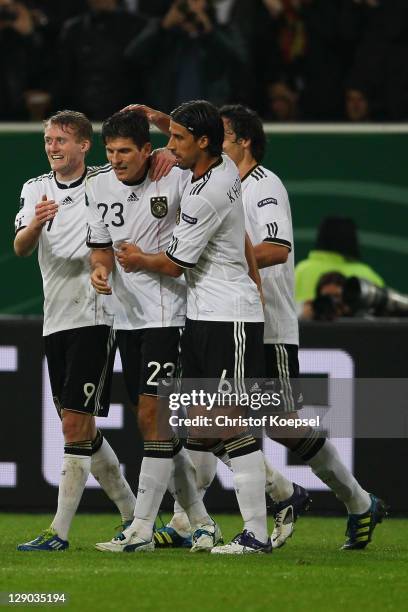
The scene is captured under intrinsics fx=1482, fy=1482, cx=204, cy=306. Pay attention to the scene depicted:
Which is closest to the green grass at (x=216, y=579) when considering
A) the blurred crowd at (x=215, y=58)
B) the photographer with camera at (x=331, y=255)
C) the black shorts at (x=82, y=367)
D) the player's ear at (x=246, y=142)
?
the black shorts at (x=82, y=367)

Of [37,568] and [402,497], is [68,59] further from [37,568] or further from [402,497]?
[37,568]

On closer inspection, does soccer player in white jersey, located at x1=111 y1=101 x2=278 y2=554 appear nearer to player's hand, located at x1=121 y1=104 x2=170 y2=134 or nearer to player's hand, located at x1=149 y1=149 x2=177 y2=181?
player's hand, located at x1=149 y1=149 x2=177 y2=181

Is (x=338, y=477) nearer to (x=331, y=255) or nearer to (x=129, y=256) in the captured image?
(x=129, y=256)

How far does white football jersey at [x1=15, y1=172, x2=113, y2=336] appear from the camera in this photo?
734cm

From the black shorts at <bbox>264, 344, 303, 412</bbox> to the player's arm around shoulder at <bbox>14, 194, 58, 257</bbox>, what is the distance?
4.32 feet

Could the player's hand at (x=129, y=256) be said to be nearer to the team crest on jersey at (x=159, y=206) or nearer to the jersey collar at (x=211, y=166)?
the team crest on jersey at (x=159, y=206)

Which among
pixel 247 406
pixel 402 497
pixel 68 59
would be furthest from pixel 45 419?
pixel 68 59

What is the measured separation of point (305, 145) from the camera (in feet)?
40.2

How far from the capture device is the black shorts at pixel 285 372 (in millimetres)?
7480

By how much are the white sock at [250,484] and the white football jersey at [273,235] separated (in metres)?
0.95

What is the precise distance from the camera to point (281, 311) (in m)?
7.61

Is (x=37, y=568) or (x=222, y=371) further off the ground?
(x=222, y=371)

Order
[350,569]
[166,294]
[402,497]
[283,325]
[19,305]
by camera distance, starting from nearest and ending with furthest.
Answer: [350,569]
[166,294]
[283,325]
[402,497]
[19,305]

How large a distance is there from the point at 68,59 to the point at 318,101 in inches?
86.1
